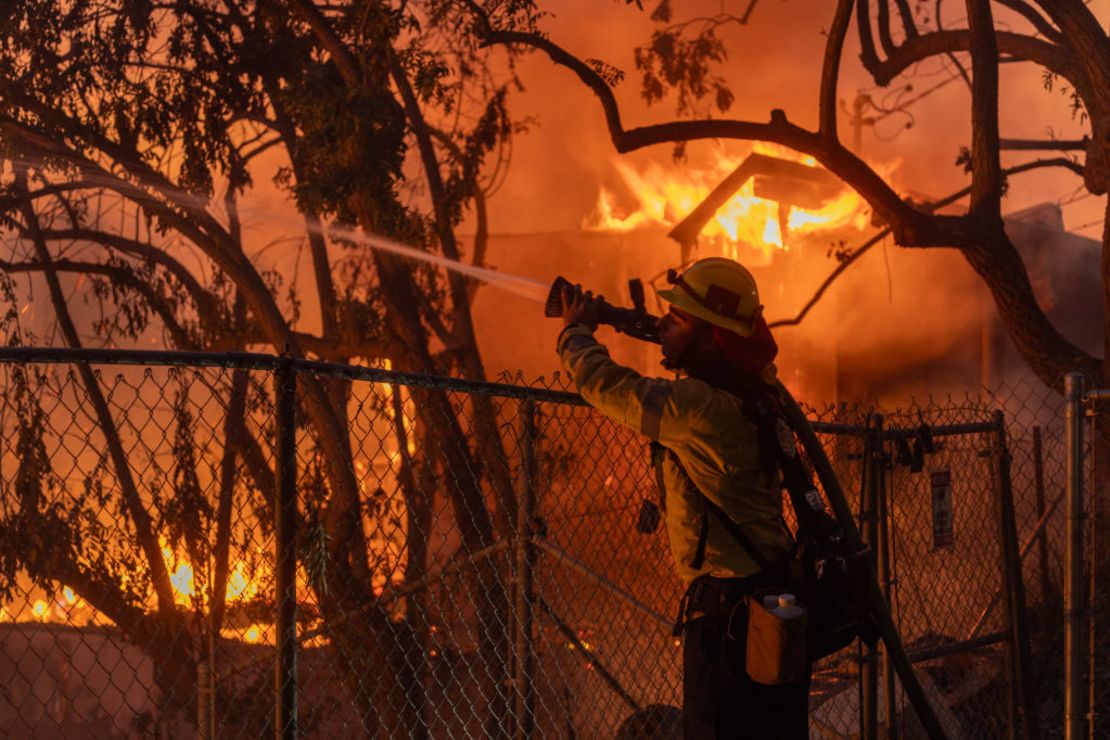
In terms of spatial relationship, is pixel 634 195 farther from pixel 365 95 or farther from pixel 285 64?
pixel 365 95

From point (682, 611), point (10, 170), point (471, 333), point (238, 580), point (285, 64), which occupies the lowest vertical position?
point (238, 580)

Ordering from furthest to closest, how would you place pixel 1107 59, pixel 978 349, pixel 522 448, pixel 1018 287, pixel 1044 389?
1. pixel 978 349
2. pixel 1044 389
3. pixel 1018 287
4. pixel 1107 59
5. pixel 522 448

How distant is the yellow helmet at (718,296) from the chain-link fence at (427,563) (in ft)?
1.83

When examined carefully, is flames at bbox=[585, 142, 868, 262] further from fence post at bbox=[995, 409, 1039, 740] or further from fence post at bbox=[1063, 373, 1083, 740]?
fence post at bbox=[1063, 373, 1083, 740]

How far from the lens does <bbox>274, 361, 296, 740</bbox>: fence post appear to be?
11.3 feet

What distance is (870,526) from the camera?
5.22 metres

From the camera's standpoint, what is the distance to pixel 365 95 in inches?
444

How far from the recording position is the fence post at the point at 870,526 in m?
5.18

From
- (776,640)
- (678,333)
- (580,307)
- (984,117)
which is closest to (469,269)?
(580,307)

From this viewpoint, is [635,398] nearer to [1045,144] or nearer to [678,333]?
[678,333]

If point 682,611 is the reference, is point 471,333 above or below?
above

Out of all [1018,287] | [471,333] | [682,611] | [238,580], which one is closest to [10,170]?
[471,333]

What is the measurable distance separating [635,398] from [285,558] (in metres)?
1.08

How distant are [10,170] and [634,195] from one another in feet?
34.8
